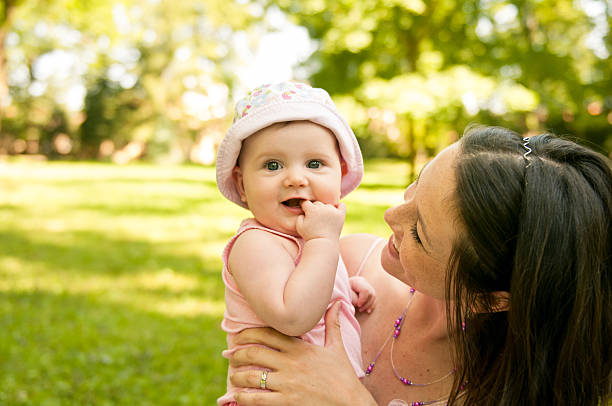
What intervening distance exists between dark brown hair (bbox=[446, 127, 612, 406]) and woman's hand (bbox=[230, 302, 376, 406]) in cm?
33

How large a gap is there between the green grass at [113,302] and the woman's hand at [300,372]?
3.08 m

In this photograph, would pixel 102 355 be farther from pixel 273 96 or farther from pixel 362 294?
pixel 273 96

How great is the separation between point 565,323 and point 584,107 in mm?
17675

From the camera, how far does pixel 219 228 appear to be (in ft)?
35.8

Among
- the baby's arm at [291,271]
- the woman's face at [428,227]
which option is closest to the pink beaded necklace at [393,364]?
the woman's face at [428,227]

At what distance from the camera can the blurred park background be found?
533 cm

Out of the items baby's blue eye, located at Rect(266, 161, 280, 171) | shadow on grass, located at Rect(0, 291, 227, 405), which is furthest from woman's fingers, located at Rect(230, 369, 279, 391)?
shadow on grass, located at Rect(0, 291, 227, 405)

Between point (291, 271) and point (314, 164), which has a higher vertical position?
point (314, 164)

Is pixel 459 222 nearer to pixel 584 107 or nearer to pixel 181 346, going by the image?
pixel 181 346

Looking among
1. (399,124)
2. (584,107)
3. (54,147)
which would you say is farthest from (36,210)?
(54,147)

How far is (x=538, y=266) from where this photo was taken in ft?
4.26

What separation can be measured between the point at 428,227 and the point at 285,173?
46 cm

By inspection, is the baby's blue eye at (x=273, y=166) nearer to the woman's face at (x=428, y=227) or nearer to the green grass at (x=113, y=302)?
the woman's face at (x=428, y=227)

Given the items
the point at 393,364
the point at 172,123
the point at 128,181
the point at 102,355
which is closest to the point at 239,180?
the point at 393,364
